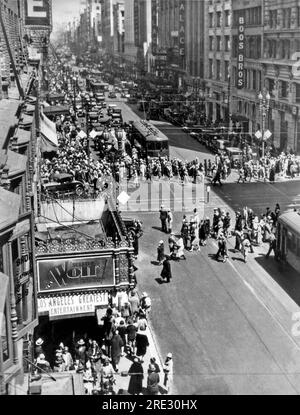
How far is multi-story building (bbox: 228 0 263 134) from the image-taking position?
2275 inches

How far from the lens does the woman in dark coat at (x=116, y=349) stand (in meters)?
16.9

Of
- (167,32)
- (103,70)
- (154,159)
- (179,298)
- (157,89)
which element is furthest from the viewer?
(103,70)

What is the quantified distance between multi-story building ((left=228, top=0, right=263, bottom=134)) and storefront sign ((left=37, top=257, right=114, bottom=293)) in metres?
41.5

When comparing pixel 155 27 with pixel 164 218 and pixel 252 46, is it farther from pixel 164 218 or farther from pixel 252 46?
pixel 164 218

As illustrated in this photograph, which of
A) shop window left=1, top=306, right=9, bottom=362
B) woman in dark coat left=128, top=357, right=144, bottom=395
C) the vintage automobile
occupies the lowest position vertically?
woman in dark coat left=128, top=357, right=144, bottom=395

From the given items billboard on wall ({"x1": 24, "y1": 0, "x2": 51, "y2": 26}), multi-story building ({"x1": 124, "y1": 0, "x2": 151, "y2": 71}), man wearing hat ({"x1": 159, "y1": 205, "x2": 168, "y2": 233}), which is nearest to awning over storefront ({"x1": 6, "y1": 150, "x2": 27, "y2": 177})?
man wearing hat ({"x1": 159, "y1": 205, "x2": 168, "y2": 233})

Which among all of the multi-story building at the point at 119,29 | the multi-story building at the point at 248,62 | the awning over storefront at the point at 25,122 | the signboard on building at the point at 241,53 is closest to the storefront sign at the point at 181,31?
the multi-story building at the point at 248,62

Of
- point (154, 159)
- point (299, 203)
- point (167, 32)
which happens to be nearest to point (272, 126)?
point (154, 159)

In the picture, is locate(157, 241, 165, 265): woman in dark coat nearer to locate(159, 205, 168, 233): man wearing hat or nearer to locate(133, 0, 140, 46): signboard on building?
locate(159, 205, 168, 233): man wearing hat

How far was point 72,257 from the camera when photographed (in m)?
18.2

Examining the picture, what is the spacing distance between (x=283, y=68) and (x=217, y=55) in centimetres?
2037

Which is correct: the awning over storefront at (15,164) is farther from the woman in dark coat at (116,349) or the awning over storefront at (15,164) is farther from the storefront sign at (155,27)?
the storefront sign at (155,27)
